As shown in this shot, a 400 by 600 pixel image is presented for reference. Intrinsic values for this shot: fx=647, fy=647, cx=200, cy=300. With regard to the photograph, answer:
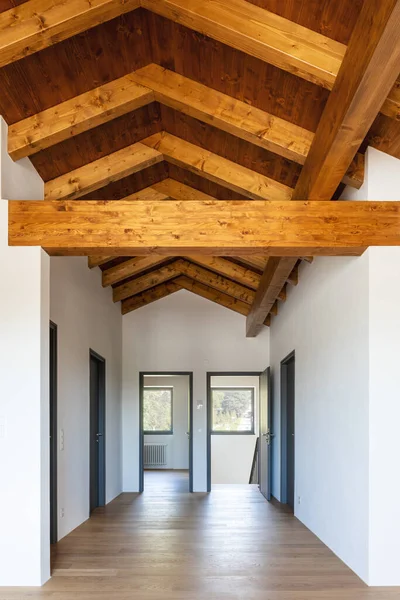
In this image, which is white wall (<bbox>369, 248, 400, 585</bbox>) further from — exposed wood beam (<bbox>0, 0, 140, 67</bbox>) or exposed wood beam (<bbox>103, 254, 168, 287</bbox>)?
exposed wood beam (<bbox>103, 254, 168, 287</bbox>)

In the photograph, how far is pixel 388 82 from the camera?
317cm

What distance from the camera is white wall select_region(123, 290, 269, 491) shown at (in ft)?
33.7

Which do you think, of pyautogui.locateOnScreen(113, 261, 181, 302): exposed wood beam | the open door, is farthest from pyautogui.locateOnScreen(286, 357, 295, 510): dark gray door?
pyautogui.locateOnScreen(113, 261, 181, 302): exposed wood beam

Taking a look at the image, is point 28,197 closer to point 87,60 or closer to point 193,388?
point 87,60

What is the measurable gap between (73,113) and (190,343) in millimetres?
6165

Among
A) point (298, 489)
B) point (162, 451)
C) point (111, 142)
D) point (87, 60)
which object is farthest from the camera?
point (162, 451)

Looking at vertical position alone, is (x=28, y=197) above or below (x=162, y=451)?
above

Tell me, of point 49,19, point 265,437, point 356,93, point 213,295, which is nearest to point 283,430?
point 265,437

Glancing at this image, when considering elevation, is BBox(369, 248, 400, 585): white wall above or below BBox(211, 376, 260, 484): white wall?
above

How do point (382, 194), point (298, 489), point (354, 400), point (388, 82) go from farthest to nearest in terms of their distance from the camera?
point (298, 489), point (354, 400), point (382, 194), point (388, 82)

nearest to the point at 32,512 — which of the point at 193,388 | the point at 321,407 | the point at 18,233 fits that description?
the point at 18,233

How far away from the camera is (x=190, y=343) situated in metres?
10.4

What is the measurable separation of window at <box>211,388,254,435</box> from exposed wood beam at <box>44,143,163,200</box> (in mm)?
8801

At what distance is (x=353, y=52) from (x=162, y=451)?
37.6ft
